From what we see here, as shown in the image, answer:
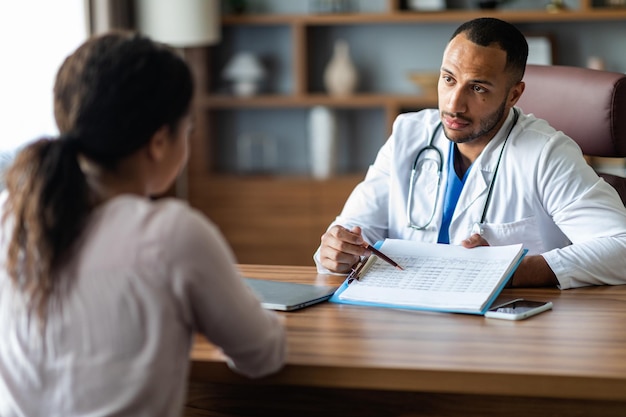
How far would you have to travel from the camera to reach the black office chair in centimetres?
238

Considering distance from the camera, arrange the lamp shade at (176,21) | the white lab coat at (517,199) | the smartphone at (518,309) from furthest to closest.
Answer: the lamp shade at (176,21), the white lab coat at (517,199), the smartphone at (518,309)

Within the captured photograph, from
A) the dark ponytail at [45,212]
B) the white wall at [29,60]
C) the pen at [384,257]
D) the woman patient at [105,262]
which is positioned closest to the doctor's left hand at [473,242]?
the pen at [384,257]

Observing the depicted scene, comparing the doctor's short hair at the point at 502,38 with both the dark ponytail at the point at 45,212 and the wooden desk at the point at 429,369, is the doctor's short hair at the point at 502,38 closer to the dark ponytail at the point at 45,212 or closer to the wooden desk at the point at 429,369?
the wooden desk at the point at 429,369

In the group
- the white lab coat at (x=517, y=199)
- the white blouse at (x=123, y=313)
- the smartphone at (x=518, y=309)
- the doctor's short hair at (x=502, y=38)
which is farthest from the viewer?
the doctor's short hair at (x=502, y=38)

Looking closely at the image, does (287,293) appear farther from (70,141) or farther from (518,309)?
(70,141)

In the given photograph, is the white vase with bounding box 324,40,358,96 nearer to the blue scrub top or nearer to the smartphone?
the blue scrub top

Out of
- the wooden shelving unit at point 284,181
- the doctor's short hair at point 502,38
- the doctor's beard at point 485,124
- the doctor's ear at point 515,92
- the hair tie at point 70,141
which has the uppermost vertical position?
the doctor's short hair at point 502,38

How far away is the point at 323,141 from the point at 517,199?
2.54 metres

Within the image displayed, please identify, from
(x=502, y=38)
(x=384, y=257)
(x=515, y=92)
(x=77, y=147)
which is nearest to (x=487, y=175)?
(x=515, y=92)

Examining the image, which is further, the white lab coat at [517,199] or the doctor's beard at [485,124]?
the doctor's beard at [485,124]

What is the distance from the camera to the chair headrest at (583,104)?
2.38 metres

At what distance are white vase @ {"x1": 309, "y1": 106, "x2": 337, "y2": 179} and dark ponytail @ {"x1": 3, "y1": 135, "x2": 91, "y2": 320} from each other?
3529 millimetres

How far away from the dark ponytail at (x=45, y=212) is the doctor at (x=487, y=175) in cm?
91

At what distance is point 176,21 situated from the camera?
14.3 ft
